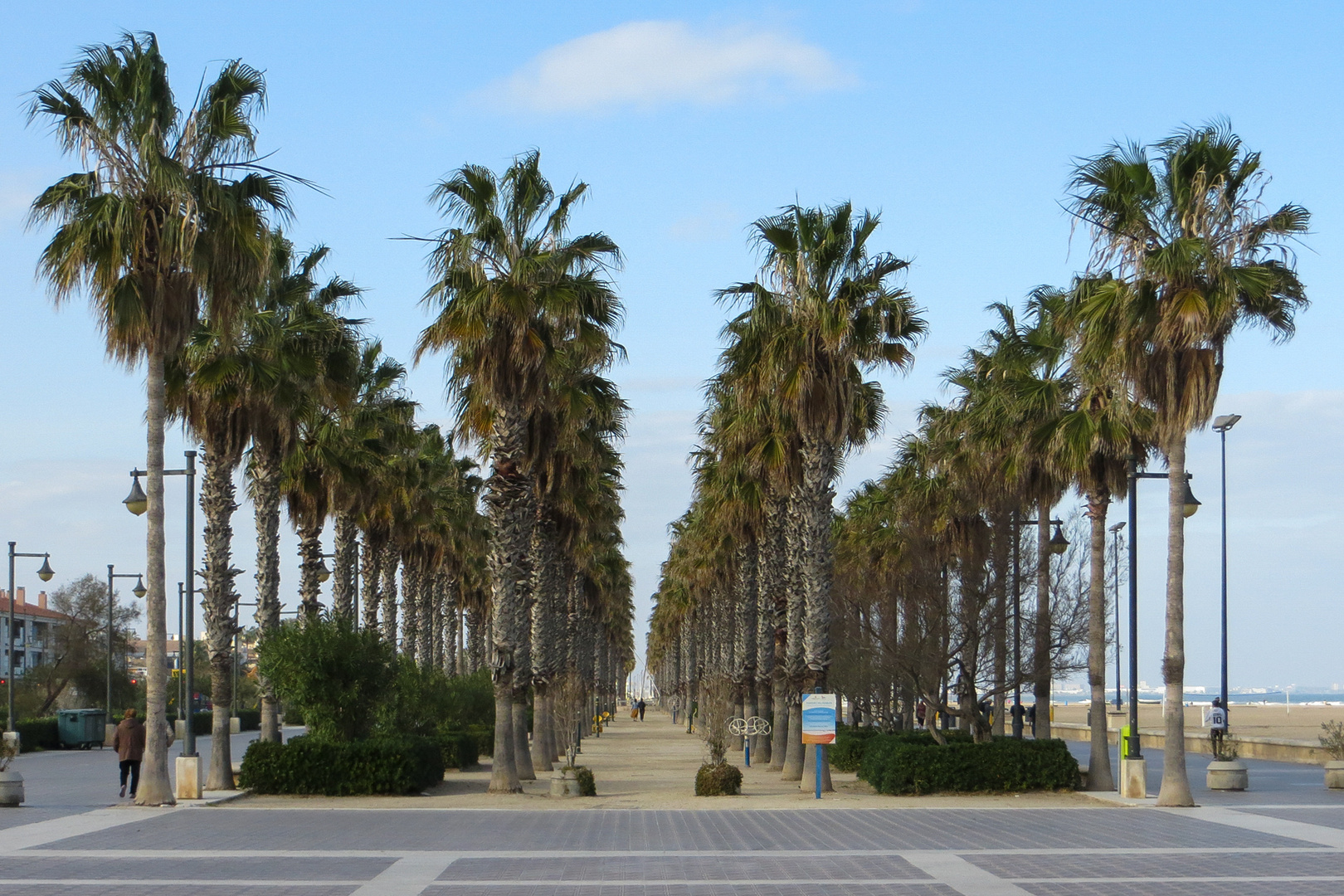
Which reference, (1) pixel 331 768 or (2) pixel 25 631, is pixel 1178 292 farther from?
(2) pixel 25 631

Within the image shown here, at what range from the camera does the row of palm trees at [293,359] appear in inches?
891

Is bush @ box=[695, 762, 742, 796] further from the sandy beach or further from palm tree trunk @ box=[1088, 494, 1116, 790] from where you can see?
the sandy beach

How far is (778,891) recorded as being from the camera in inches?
530

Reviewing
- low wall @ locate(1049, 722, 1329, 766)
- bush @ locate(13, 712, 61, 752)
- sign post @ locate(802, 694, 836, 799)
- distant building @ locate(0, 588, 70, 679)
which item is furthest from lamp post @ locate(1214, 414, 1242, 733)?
distant building @ locate(0, 588, 70, 679)

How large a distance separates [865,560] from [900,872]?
36.3 m

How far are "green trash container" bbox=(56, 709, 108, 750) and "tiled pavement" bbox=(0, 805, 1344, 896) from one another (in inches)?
1280

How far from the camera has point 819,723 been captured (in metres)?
26.6

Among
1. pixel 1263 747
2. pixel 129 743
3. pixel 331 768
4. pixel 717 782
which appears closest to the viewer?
pixel 129 743

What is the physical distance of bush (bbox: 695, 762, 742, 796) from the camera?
27.3 m

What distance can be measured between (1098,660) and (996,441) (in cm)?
573

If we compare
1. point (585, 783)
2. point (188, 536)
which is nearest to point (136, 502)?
point (188, 536)

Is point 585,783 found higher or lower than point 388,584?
lower

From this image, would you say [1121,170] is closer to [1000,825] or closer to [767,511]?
[1000,825]

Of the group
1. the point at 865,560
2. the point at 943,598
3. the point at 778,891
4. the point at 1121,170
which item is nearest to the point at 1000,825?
the point at 778,891
